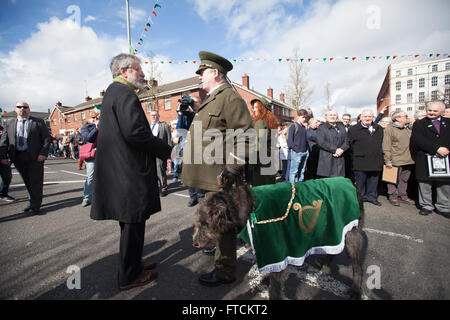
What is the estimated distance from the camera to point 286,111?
44.2m

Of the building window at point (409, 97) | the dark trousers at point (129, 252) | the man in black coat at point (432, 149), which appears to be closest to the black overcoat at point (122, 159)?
the dark trousers at point (129, 252)

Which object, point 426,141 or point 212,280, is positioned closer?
point 212,280

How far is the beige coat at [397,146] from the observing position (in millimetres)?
5547

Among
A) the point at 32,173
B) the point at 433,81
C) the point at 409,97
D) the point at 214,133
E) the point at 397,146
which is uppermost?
the point at 433,81

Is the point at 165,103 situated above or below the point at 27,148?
above

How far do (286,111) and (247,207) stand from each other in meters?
45.2

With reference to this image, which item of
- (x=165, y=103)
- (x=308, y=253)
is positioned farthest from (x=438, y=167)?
(x=165, y=103)

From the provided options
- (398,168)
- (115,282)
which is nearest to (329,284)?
(115,282)

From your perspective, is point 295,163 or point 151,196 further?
point 295,163

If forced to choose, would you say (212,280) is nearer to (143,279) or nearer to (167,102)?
(143,279)

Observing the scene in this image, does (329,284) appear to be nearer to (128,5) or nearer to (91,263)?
(91,263)

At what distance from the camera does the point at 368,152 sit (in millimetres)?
5555

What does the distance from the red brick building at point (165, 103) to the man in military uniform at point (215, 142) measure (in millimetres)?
10614

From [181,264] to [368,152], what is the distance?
17.4ft
